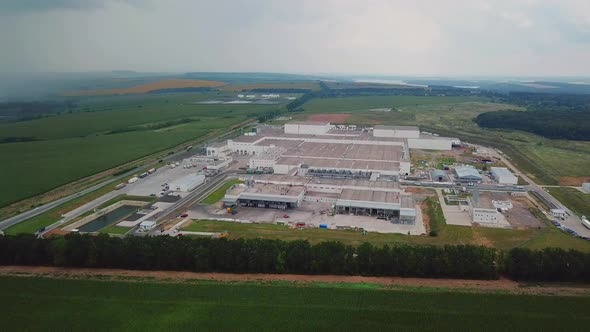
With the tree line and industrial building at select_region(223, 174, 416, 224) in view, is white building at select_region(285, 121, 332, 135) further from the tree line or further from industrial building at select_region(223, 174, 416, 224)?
the tree line

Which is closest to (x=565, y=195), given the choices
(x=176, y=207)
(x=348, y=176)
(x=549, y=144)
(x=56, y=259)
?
(x=348, y=176)

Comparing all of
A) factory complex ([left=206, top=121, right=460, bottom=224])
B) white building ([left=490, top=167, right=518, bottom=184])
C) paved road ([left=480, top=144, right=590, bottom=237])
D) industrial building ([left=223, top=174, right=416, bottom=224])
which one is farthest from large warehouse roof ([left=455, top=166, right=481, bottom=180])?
industrial building ([left=223, top=174, right=416, bottom=224])

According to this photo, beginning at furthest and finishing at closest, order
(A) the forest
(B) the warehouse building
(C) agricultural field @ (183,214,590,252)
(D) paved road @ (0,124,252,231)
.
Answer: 1. (A) the forest
2. (B) the warehouse building
3. (D) paved road @ (0,124,252,231)
4. (C) agricultural field @ (183,214,590,252)

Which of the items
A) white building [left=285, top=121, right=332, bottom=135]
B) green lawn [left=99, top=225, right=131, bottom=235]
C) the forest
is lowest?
green lawn [left=99, top=225, right=131, bottom=235]

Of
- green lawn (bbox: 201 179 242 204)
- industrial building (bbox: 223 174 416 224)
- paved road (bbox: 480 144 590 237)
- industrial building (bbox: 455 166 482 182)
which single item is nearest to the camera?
paved road (bbox: 480 144 590 237)

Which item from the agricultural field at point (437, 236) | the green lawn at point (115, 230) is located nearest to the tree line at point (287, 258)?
the agricultural field at point (437, 236)

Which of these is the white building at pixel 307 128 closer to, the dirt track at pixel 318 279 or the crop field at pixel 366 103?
the crop field at pixel 366 103
